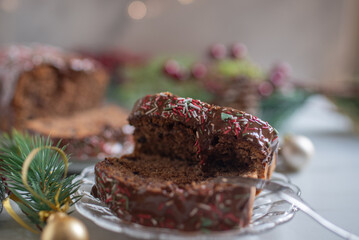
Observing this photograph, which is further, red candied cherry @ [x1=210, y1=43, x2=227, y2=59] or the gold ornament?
red candied cherry @ [x1=210, y1=43, x2=227, y2=59]

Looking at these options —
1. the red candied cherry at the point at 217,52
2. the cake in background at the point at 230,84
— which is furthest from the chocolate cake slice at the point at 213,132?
the red candied cherry at the point at 217,52

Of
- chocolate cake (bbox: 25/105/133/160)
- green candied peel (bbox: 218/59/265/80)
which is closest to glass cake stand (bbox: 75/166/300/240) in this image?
chocolate cake (bbox: 25/105/133/160)

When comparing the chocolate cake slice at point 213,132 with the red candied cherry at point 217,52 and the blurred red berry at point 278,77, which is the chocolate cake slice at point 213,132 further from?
the red candied cherry at point 217,52

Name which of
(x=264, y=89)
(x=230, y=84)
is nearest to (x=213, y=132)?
(x=230, y=84)

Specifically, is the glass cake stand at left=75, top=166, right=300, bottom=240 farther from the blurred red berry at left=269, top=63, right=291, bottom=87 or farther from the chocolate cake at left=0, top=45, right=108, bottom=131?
the blurred red berry at left=269, top=63, right=291, bottom=87

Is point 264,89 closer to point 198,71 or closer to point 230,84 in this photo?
point 230,84

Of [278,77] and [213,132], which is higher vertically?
[278,77]
